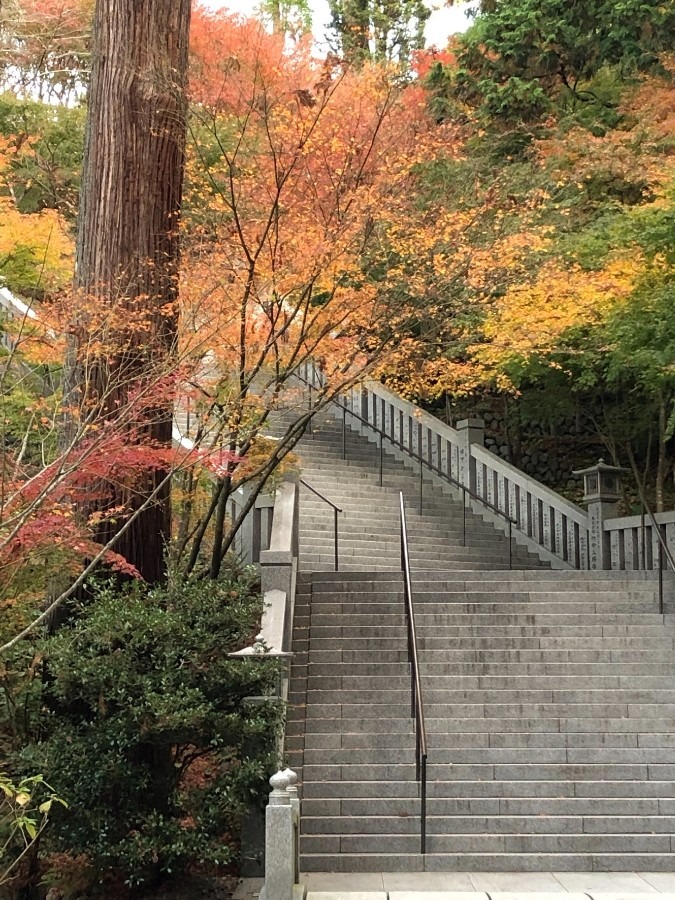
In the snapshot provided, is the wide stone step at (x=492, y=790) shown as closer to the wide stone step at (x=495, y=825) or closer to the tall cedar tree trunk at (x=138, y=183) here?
the wide stone step at (x=495, y=825)

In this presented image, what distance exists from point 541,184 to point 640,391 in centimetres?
405

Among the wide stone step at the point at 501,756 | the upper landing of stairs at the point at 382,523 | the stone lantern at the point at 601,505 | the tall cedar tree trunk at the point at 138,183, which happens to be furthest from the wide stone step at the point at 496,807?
the stone lantern at the point at 601,505

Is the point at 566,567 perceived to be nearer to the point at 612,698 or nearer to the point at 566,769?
the point at 612,698

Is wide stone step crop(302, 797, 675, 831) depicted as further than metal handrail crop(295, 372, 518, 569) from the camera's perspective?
No

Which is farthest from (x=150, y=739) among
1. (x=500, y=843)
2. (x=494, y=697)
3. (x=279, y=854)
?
(x=494, y=697)

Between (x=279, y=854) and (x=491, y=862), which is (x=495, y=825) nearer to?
(x=491, y=862)

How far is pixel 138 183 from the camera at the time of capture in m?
9.72

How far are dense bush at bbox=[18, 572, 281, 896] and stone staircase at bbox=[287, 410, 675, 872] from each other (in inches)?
47.1

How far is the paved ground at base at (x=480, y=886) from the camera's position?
6328 mm

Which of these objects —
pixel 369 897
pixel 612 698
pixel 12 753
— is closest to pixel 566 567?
pixel 612 698

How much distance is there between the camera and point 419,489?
16062 millimetres

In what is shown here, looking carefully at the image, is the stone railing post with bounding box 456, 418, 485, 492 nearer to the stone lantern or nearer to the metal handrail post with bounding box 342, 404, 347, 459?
the metal handrail post with bounding box 342, 404, 347, 459

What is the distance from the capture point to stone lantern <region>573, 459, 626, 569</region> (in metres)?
13.3

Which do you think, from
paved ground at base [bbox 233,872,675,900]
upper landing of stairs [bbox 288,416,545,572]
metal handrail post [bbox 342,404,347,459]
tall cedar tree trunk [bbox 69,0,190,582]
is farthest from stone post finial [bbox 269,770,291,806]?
metal handrail post [bbox 342,404,347,459]
